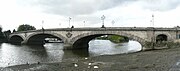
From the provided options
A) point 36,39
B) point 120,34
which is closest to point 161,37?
point 120,34

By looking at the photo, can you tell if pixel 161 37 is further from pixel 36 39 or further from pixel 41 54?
pixel 36 39

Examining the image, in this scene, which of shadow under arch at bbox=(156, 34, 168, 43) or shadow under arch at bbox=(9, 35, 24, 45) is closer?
shadow under arch at bbox=(156, 34, 168, 43)

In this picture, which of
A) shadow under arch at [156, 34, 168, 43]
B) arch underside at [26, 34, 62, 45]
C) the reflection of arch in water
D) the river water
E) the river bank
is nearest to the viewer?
the river bank

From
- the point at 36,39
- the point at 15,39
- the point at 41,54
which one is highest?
the point at 36,39

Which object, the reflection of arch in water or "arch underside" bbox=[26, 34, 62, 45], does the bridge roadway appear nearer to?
the reflection of arch in water

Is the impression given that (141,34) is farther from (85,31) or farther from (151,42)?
(85,31)

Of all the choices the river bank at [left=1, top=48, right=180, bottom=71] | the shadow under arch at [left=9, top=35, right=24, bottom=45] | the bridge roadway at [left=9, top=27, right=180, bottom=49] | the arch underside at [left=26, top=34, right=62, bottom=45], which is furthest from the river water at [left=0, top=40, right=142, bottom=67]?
the shadow under arch at [left=9, top=35, right=24, bottom=45]

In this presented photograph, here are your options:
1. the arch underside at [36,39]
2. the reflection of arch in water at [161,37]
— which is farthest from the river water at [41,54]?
the arch underside at [36,39]

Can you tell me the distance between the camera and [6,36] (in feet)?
440

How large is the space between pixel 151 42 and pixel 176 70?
42.7 meters

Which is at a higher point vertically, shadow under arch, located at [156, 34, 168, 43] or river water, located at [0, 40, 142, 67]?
shadow under arch, located at [156, 34, 168, 43]

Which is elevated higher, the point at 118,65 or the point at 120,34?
the point at 120,34

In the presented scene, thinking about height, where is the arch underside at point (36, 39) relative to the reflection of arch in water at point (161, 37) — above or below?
below

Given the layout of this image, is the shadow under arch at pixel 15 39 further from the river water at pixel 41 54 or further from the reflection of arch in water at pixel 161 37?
the reflection of arch in water at pixel 161 37
